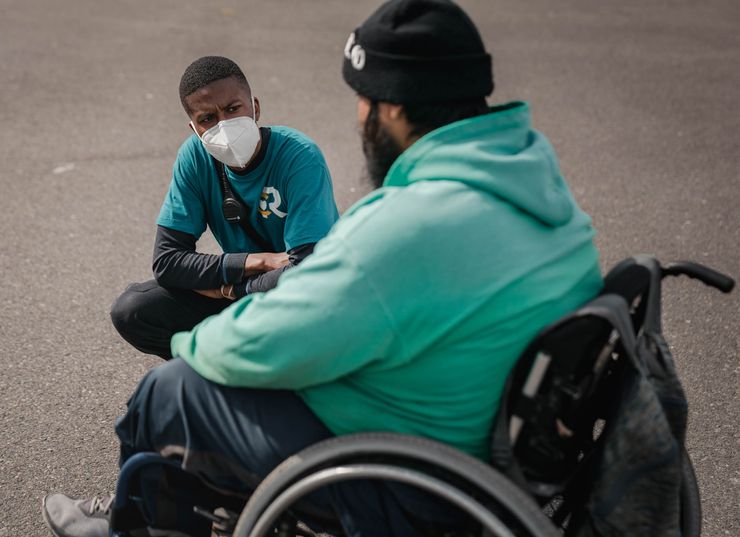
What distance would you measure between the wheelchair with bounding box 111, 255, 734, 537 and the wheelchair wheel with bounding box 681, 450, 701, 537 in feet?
0.82

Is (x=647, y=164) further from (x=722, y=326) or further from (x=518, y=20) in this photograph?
(x=518, y=20)

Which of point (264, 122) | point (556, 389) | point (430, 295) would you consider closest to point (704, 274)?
point (556, 389)

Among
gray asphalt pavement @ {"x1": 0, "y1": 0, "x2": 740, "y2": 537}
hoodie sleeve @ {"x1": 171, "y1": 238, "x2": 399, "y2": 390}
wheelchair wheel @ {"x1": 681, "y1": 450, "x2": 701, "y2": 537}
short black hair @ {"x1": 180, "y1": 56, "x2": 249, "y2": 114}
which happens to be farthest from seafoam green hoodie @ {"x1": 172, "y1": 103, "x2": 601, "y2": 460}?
gray asphalt pavement @ {"x1": 0, "y1": 0, "x2": 740, "y2": 537}

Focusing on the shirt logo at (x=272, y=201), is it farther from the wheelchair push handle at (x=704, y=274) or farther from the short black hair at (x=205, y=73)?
the wheelchair push handle at (x=704, y=274)

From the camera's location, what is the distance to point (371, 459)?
5.74 feet

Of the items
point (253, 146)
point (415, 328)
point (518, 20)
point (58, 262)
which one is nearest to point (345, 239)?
point (415, 328)

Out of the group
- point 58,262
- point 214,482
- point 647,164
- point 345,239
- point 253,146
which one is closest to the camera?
point 345,239

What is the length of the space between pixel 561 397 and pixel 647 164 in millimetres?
4072

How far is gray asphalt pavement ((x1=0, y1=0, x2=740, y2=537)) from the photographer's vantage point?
3154mm

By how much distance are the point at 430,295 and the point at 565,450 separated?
501 millimetres

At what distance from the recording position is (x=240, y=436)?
1.92 meters

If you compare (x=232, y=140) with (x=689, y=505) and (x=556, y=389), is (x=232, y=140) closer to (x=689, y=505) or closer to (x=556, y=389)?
(x=556, y=389)

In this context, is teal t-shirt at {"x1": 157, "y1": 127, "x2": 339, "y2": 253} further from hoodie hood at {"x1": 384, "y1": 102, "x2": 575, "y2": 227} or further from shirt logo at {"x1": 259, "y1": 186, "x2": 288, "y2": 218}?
hoodie hood at {"x1": 384, "y1": 102, "x2": 575, "y2": 227}

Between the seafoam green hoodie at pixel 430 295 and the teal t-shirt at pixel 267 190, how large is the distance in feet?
3.36
